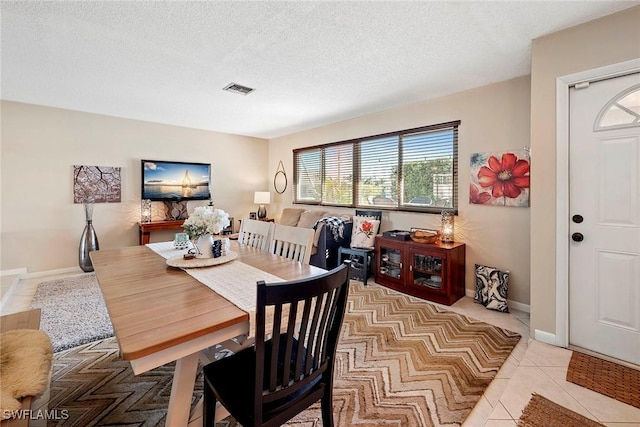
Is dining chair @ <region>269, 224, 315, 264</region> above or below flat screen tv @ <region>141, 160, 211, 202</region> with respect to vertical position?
below

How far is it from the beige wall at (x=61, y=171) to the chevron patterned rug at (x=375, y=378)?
284cm

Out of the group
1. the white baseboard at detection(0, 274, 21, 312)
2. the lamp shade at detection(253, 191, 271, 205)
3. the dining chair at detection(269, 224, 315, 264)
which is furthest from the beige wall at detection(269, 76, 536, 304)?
the white baseboard at detection(0, 274, 21, 312)

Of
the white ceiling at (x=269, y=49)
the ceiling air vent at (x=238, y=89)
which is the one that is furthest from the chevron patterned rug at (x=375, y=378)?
the ceiling air vent at (x=238, y=89)

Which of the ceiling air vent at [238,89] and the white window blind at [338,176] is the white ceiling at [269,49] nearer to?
the ceiling air vent at [238,89]

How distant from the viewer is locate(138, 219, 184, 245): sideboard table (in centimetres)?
458

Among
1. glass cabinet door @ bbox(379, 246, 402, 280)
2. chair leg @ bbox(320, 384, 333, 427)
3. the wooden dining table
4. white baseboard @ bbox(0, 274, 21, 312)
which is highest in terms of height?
the wooden dining table

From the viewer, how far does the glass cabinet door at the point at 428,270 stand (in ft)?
10.4

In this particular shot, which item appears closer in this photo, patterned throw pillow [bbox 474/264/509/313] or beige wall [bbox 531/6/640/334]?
beige wall [bbox 531/6/640/334]

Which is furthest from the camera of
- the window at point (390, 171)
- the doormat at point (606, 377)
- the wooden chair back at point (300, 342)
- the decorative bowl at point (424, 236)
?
the window at point (390, 171)

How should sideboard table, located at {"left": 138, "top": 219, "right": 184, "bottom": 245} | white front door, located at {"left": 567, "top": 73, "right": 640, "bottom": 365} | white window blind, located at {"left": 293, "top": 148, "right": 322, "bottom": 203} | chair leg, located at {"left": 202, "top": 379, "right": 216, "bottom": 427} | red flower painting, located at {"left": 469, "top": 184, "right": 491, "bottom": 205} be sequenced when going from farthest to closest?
white window blind, located at {"left": 293, "top": 148, "right": 322, "bottom": 203}
sideboard table, located at {"left": 138, "top": 219, "right": 184, "bottom": 245}
red flower painting, located at {"left": 469, "top": 184, "right": 491, "bottom": 205}
white front door, located at {"left": 567, "top": 73, "right": 640, "bottom": 365}
chair leg, located at {"left": 202, "top": 379, "right": 216, "bottom": 427}

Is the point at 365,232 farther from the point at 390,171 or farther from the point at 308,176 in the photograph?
the point at 308,176

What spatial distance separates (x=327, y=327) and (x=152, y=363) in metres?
0.62

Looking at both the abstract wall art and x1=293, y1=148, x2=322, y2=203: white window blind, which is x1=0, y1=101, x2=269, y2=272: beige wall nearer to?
the abstract wall art

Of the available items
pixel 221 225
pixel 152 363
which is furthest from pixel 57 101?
pixel 152 363
